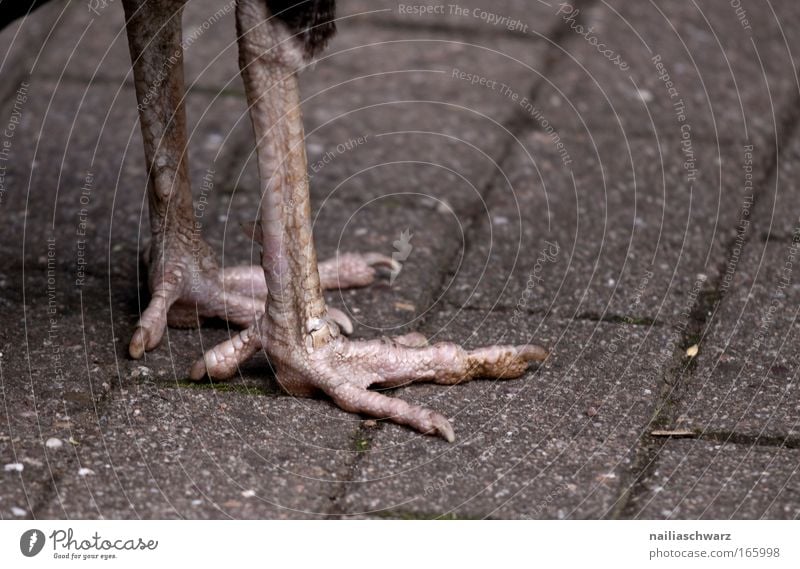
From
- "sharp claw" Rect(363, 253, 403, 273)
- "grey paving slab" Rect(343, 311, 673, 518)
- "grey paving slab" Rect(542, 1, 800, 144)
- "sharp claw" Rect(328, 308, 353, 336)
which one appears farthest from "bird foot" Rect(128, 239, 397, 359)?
"grey paving slab" Rect(542, 1, 800, 144)

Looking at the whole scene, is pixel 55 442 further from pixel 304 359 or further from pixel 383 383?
pixel 383 383

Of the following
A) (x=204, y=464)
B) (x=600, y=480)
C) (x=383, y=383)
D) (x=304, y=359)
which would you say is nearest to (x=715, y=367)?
(x=600, y=480)

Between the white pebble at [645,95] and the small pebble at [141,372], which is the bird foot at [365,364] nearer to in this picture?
the small pebble at [141,372]

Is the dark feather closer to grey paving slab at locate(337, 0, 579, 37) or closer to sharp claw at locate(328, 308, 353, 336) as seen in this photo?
sharp claw at locate(328, 308, 353, 336)

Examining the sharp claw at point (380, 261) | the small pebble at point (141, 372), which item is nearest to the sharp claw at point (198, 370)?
the small pebble at point (141, 372)

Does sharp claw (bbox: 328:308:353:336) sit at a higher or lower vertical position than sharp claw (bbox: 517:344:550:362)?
higher
